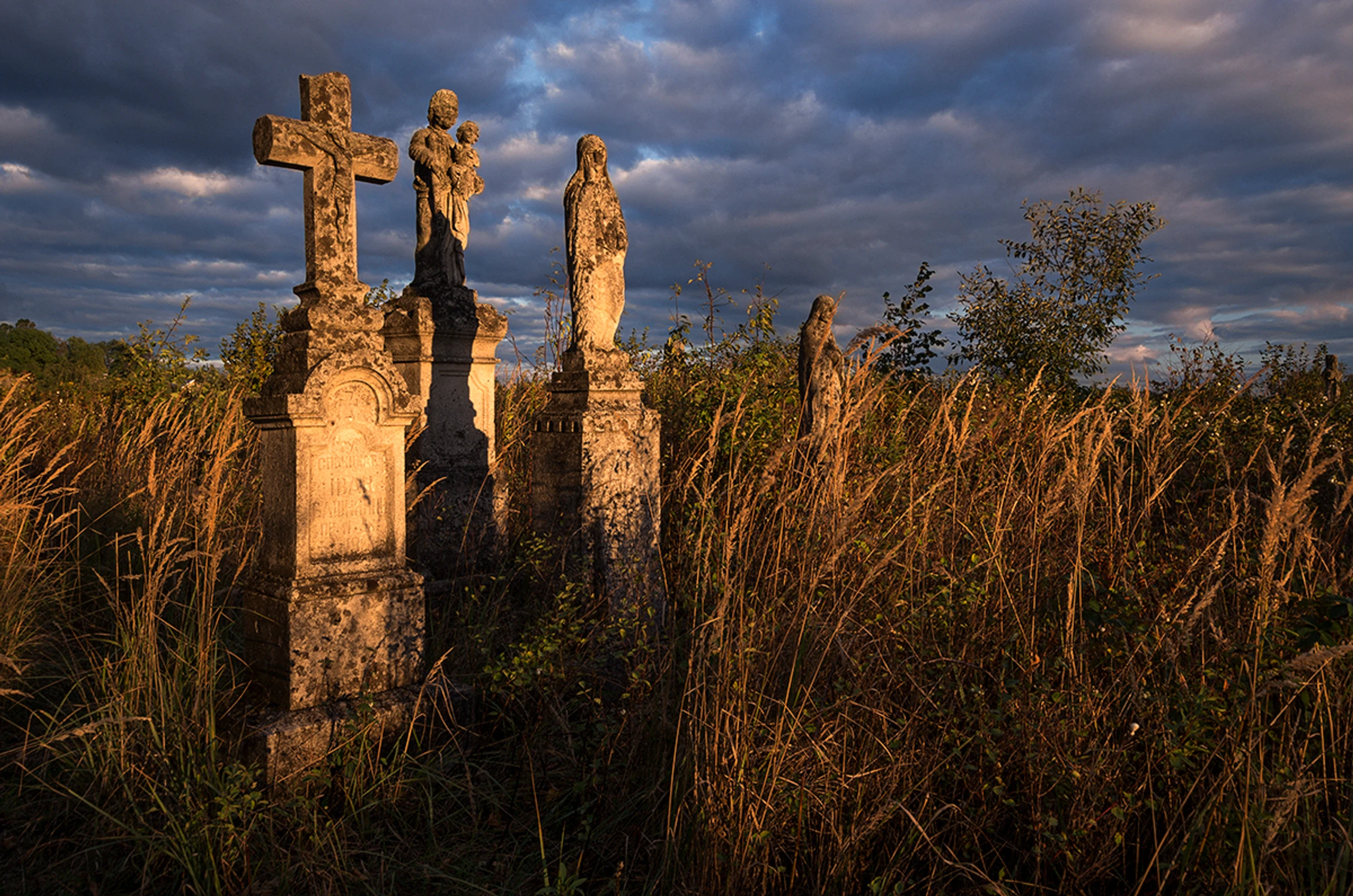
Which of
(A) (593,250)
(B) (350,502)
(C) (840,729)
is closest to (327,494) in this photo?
(B) (350,502)

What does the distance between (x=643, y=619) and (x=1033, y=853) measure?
2520mm

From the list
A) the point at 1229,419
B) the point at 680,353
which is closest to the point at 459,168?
the point at 680,353

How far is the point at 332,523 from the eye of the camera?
3.48 metres

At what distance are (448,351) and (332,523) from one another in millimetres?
2644

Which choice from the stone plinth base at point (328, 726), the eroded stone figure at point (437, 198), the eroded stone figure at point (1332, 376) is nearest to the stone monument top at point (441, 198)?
the eroded stone figure at point (437, 198)

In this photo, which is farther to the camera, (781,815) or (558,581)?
(558,581)

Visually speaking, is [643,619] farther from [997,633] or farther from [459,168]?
[459,168]

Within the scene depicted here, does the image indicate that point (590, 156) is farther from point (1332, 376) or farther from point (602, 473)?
point (1332, 376)

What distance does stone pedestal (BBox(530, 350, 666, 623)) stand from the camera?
454 centimetres

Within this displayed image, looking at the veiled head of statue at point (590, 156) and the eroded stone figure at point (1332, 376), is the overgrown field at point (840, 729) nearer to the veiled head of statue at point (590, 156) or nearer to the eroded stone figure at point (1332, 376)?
the veiled head of statue at point (590, 156)

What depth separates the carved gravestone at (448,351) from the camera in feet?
18.9

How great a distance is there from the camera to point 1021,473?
4.05 metres

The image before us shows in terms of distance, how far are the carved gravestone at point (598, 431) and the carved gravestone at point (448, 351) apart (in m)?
1.17

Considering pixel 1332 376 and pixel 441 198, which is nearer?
pixel 441 198
